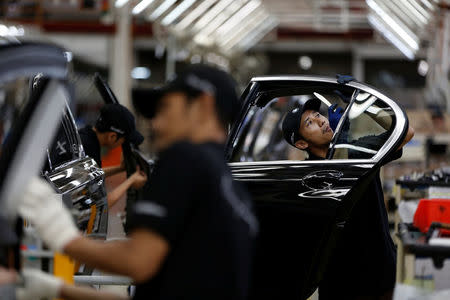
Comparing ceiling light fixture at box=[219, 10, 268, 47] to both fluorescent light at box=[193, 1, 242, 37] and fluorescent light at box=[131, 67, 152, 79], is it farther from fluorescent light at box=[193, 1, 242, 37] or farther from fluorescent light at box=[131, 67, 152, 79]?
fluorescent light at box=[131, 67, 152, 79]

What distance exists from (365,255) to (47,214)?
93.1 inches

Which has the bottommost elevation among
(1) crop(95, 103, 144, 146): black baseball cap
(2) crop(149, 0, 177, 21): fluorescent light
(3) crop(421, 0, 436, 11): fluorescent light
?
(2) crop(149, 0, 177, 21): fluorescent light

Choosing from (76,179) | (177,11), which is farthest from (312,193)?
(177,11)

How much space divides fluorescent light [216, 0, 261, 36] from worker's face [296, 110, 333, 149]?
58.9ft

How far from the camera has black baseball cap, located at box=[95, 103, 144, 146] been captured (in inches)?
226

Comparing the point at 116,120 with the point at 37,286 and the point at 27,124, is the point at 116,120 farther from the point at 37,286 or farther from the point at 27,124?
the point at 37,286

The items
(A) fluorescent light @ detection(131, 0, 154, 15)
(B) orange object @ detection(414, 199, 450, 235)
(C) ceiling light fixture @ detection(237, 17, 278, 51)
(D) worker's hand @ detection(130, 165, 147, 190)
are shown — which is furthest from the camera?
(C) ceiling light fixture @ detection(237, 17, 278, 51)

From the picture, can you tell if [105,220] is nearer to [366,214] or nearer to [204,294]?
[366,214]

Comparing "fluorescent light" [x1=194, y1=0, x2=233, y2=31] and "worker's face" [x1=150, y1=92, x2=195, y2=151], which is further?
"fluorescent light" [x1=194, y1=0, x2=233, y2=31]

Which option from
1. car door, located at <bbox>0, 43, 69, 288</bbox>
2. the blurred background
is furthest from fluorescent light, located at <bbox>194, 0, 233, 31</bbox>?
car door, located at <bbox>0, 43, 69, 288</bbox>

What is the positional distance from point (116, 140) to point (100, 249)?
3.49m

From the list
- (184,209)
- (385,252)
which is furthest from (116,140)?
(184,209)

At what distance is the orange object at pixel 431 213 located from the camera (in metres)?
4.24

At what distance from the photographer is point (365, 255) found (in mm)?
4426
